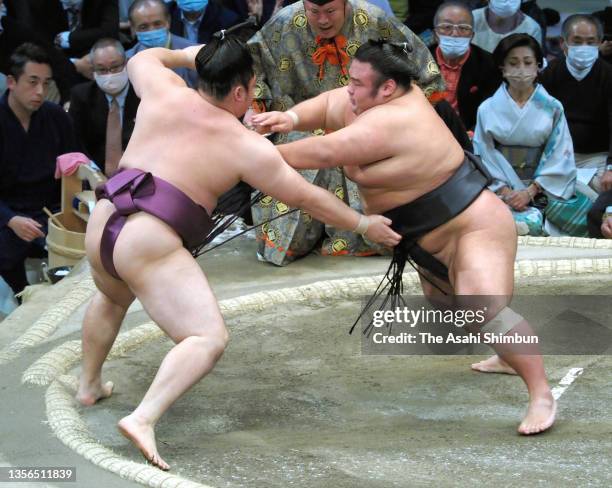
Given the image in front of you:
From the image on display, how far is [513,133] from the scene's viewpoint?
489 cm

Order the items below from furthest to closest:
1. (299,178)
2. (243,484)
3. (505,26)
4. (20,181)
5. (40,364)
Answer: (505,26) < (20,181) < (40,364) < (299,178) < (243,484)

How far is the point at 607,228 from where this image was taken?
4.60 metres

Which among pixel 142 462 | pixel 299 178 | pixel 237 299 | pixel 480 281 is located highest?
pixel 299 178

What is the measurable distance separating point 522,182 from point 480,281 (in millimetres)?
1992

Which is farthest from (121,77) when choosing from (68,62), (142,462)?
(142,462)

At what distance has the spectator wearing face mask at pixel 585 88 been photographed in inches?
202

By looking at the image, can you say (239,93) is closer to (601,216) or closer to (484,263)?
(484,263)

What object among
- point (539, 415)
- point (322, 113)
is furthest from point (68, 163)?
point (539, 415)

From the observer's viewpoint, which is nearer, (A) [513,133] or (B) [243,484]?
(B) [243,484]

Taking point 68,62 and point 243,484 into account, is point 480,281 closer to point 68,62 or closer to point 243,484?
point 243,484

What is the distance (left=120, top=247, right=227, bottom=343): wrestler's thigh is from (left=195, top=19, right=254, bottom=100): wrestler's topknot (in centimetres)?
39

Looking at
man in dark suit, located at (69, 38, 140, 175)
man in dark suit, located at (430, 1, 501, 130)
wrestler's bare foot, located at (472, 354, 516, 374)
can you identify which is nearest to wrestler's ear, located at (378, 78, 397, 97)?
wrestler's bare foot, located at (472, 354, 516, 374)

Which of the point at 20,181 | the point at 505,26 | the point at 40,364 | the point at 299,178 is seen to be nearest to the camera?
the point at 299,178

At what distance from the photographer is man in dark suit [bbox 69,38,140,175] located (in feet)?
16.6
